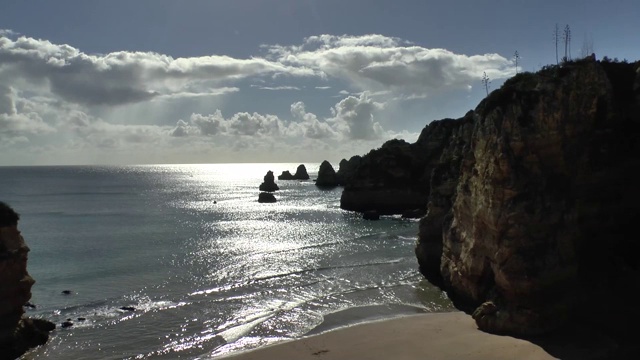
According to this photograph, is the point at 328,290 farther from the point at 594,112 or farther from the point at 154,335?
the point at 594,112

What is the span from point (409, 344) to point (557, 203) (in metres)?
9.43

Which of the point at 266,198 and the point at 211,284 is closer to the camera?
the point at 211,284

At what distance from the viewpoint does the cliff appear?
822 inches

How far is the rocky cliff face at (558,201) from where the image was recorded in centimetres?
2091

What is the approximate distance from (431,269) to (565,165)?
14483 mm

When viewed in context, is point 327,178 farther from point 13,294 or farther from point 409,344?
point 13,294

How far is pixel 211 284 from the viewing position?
34188 mm

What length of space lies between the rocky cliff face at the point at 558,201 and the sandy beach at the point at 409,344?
1355mm

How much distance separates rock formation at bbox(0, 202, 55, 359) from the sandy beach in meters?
10.1

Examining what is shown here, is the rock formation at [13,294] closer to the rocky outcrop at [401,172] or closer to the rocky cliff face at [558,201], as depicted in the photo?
the rocky cliff face at [558,201]

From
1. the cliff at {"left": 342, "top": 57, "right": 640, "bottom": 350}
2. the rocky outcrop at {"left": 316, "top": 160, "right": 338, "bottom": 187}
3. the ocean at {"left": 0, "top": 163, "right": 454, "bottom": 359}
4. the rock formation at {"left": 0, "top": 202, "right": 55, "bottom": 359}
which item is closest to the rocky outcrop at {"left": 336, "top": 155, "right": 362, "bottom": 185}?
the rocky outcrop at {"left": 316, "top": 160, "right": 338, "bottom": 187}

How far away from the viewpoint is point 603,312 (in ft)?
68.6

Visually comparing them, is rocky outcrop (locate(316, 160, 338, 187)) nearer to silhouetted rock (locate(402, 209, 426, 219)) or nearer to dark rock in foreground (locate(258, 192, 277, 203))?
dark rock in foreground (locate(258, 192, 277, 203))

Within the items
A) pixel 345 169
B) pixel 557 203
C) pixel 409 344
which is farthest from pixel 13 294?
pixel 345 169
